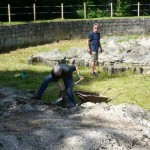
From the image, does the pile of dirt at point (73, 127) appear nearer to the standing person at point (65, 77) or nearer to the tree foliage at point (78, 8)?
the standing person at point (65, 77)

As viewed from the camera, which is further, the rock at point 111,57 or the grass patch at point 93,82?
the rock at point 111,57

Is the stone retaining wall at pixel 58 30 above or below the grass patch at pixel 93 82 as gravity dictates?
above

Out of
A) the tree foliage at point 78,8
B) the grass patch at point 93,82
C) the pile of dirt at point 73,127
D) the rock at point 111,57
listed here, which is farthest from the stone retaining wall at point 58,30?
the pile of dirt at point 73,127

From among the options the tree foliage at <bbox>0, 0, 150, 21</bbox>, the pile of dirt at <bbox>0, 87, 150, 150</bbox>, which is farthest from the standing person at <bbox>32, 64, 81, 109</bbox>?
the tree foliage at <bbox>0, 0, 150, 21</bbox>

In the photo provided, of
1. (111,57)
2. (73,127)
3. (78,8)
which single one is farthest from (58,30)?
(73,127)

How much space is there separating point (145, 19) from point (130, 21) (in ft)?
3.53

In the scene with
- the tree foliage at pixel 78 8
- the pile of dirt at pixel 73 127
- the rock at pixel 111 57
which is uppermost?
the tree foliage at pixel 78 8

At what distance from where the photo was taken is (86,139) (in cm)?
783

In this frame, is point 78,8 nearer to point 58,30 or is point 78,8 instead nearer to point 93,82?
point 58,30

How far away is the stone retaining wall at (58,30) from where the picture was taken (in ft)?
73.7

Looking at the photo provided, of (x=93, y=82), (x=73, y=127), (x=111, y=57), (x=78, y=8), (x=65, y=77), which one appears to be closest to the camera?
(x=73, y=127)

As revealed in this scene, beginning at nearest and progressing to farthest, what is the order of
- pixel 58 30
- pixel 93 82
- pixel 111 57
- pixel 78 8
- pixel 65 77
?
1. pixel 65 77
2. pixel 93 82
3. pixel 111 57
4. pixel 58 30
5. pixel 78 8

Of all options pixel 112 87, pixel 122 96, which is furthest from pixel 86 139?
pixel 112 87

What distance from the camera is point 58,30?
84.8ft
